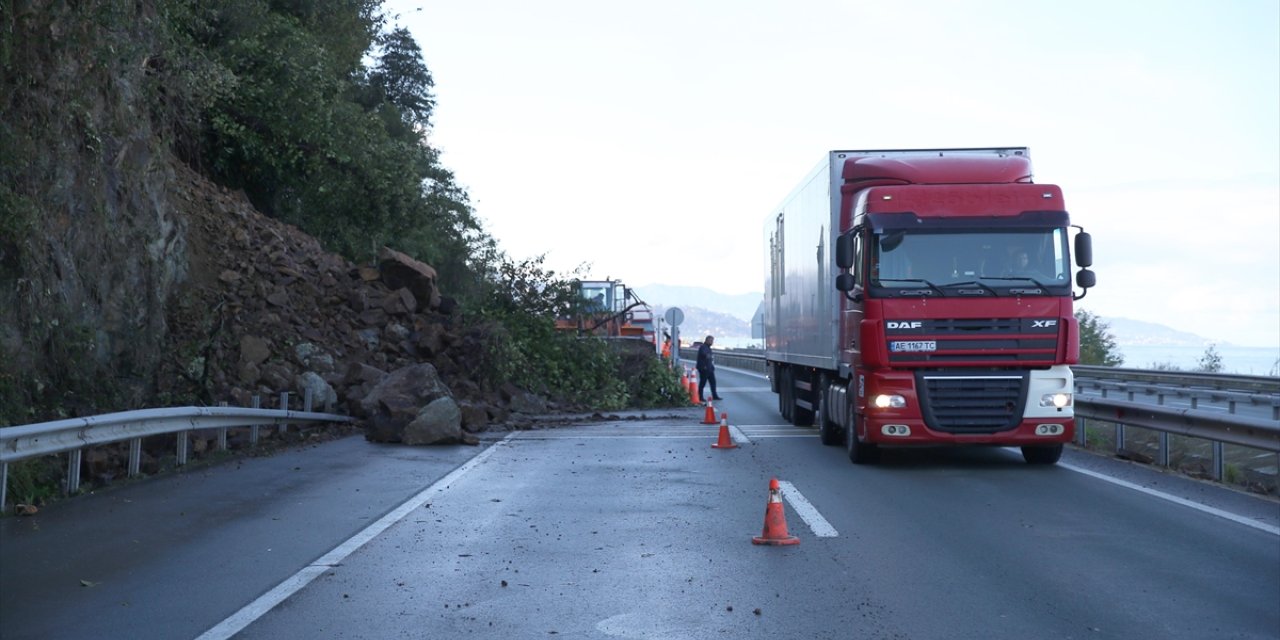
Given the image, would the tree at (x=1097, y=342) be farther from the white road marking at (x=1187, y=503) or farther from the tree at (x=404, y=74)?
the white road marking at (x=1187, y=503)

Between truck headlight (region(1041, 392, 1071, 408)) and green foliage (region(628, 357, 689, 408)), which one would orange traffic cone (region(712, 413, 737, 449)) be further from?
green foliage (region(628, 357, 689, 408))

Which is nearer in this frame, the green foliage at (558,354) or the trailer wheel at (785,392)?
the trailer wheel at (785,392)

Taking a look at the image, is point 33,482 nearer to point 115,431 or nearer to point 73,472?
point 73,472

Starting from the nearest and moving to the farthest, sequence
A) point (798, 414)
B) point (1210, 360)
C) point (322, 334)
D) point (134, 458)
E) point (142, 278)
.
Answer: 1. point (134, 458)
2. point (142, 278)
3. point (798, 414)
4. point (322, 334)
5. point (1210, 360)

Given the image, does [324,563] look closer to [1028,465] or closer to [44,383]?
[44,383]

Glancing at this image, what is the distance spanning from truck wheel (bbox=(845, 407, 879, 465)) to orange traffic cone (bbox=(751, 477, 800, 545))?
5.58m

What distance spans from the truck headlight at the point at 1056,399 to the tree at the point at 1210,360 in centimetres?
3746

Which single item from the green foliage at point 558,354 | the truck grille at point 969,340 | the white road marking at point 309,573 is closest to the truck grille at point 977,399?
the truck grille at point 969,340

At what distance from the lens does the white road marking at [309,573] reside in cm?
673

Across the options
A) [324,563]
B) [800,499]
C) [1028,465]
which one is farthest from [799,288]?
[324,563]

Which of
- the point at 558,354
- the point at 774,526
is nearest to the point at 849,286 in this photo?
the point at 774,526

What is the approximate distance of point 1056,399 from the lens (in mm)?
14453

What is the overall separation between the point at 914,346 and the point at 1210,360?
39.8 metres

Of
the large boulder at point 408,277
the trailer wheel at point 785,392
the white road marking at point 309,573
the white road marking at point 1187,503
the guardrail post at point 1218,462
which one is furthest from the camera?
the large boulder at point 408,277
